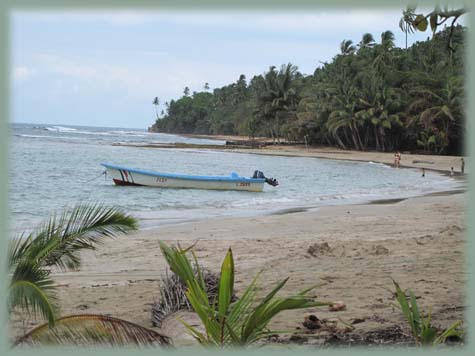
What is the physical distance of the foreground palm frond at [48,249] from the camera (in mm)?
3719

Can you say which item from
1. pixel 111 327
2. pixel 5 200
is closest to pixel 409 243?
pixel 111 327

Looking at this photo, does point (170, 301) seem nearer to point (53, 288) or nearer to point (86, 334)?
point (53, 288)

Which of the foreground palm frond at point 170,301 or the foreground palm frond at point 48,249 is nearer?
the foreground palm frond at point 48,249

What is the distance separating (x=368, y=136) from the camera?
61750 mm

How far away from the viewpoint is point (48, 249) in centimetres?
432

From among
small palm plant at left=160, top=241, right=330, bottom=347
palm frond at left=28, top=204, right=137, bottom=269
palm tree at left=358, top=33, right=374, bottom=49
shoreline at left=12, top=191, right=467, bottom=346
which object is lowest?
shoreline at left=12, top=191, right=467, bottom=346

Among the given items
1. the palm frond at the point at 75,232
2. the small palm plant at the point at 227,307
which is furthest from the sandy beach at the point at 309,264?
the small palm plant at the point at 227,307

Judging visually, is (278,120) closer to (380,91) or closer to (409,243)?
(380,91)

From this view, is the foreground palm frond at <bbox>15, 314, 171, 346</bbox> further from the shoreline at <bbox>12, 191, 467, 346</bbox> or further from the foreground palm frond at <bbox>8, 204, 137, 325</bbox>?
the shoreline at <bbox>12, 191, 467, 346</bbox>

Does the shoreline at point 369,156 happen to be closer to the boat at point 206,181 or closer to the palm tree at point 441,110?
the palm tree at point 441,110

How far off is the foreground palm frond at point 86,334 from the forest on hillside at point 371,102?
40415 millimetres

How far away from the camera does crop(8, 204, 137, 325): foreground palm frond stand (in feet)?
12.2

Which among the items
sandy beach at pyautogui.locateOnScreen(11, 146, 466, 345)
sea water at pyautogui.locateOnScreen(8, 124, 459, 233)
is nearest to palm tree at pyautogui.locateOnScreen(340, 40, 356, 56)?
sea water at pyautogui.locateOnScreen(8, 124, 459, 233)

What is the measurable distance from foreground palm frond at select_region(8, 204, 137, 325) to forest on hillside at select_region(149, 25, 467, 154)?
3961 cm
